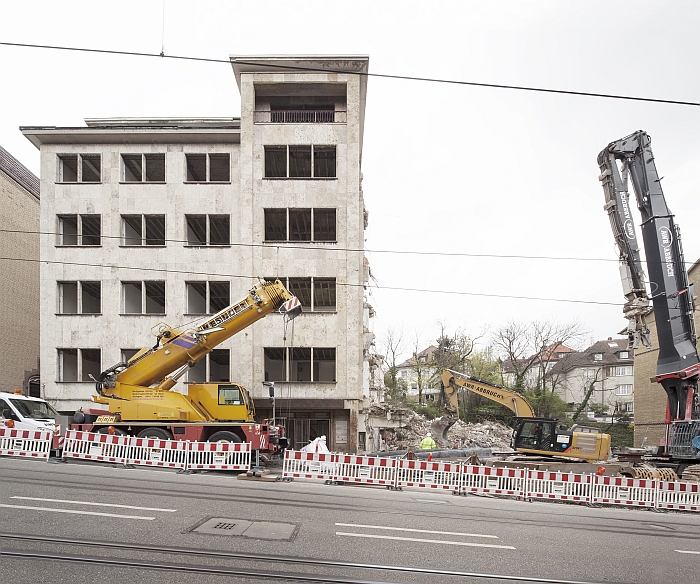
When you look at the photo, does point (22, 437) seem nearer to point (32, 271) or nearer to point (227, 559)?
point (227, 559)

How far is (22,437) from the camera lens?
19172mm

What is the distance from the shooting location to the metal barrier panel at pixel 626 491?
16.6 m

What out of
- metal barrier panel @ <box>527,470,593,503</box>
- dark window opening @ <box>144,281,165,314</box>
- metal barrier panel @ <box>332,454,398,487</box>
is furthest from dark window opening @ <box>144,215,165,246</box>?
metal barrier panel @ <box>527,470,593,503</box>

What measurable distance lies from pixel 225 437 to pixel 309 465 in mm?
3686

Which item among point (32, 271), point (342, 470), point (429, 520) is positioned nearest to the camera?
point (429, 520)

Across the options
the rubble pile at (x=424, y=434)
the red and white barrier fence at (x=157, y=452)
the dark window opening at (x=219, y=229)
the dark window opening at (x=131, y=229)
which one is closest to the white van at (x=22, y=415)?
the red and white barrier fence at (x=157, y=452)

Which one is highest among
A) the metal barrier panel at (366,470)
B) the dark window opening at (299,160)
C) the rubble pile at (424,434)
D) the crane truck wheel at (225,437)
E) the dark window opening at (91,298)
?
the dark window opening at (299,160)

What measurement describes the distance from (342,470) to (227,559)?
10.7 meters

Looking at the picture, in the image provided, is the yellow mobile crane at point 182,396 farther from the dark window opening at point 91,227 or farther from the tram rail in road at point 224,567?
the tram rail in road at point 224,567

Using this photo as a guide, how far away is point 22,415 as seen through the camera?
2148 cm

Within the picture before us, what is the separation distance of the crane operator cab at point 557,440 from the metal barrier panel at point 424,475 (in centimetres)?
Result: 609

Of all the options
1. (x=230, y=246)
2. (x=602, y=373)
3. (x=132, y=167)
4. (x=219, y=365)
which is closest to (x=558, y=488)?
(x=230, y=246)

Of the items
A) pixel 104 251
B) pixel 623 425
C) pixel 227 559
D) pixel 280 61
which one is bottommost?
pixel 623 425

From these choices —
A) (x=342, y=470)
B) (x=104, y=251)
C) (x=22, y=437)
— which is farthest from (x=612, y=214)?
(x=104, y=251)
